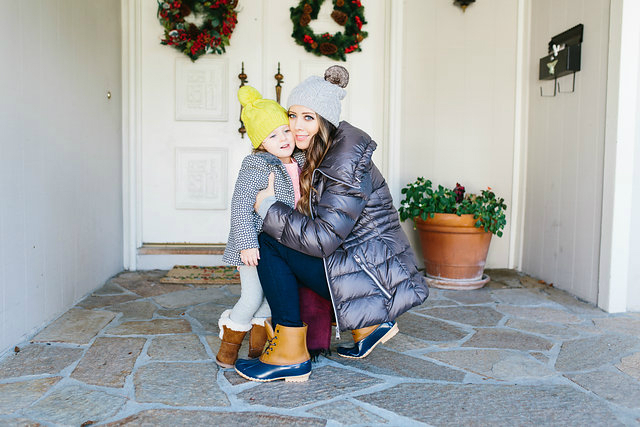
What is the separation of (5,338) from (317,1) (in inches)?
107

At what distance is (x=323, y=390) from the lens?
1.69 m

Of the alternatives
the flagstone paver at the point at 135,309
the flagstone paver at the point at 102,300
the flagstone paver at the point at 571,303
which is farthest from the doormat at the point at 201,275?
the flagstone paver at the point at 571,303

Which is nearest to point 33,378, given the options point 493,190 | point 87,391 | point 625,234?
point 87,391

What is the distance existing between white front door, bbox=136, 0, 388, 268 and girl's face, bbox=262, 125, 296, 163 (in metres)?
1.80

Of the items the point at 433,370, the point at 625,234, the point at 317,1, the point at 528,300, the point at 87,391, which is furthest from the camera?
the point at 317,1

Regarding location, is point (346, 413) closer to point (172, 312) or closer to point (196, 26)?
point (172, 312)

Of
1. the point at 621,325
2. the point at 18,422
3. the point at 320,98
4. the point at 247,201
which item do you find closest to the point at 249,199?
the point at 247,201

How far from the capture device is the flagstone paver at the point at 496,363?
6.07 feet

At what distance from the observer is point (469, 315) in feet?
8.54

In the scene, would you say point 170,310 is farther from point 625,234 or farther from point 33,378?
point 625,234

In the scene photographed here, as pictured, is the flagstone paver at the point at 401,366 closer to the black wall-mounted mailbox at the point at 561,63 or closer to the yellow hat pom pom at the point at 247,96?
the yellow hat pom pom at the point at 247,96

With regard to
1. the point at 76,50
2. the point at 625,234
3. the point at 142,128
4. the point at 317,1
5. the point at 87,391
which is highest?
the point at 317,1

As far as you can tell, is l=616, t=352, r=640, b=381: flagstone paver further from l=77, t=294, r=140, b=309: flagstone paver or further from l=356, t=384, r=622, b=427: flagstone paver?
l=77, t=294, r=140, b=309: flagstone paver

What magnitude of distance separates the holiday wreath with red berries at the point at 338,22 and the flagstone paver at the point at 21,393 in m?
2.59
